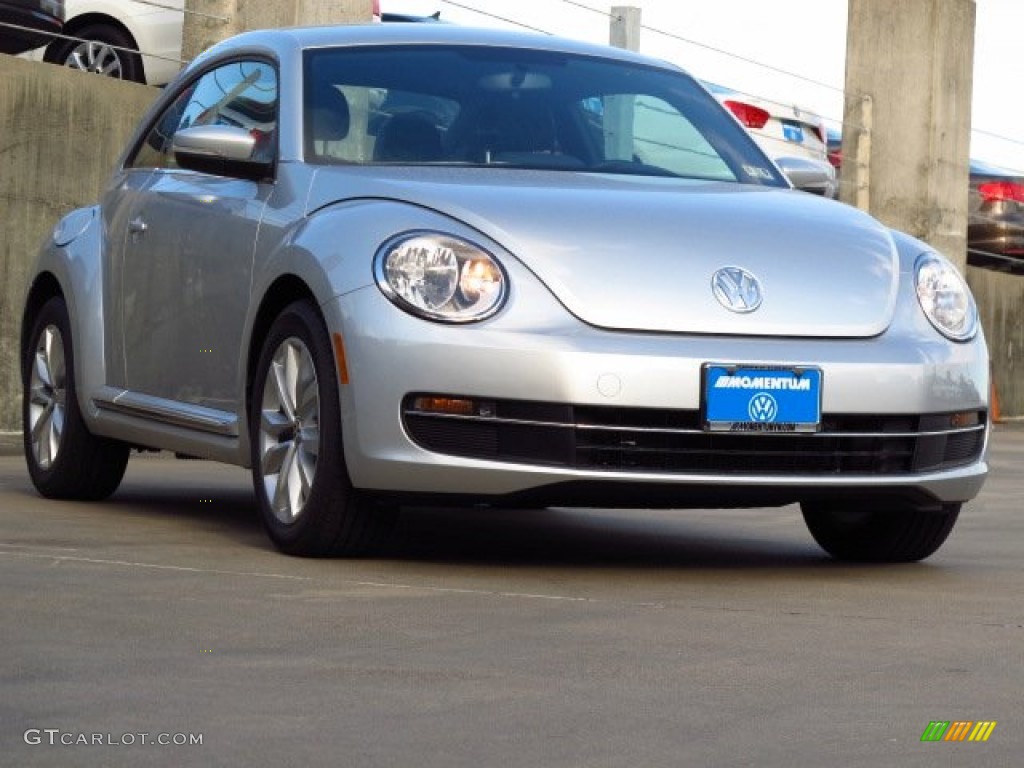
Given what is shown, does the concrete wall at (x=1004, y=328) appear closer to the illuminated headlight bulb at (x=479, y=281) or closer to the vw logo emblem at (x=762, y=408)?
the vw logo emblem at (x=762, y=408)

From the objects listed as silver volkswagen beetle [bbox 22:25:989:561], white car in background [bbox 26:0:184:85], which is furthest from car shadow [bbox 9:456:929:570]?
white car in background [bbox 26:0:184:85]

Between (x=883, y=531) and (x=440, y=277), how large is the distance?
177cm

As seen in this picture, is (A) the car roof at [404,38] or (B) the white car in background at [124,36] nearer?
(A) the car roof at [404,38]

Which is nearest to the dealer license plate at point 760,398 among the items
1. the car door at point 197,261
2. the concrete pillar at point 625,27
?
the car door at point 197,261

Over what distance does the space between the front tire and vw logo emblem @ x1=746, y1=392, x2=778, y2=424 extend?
102 centimetres

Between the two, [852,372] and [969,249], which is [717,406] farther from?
[969,249]

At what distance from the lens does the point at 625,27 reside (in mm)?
15695

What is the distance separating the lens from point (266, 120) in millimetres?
7535

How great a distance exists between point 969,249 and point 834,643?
632 inches

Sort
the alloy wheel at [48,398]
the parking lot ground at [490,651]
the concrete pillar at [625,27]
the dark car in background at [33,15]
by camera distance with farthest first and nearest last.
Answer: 1. the concrete pillar at [625,27]
2. the dark car in background at [33,15]
3. the alloy wheel at [48,398]
4. the parking lot ground at [490,651]

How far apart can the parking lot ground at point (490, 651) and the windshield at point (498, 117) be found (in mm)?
1167

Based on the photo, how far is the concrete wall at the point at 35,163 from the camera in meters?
11.8

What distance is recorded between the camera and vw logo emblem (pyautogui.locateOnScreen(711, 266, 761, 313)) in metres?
6.39

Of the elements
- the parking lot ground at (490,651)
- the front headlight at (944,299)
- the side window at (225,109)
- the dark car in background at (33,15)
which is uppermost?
the dark car in background at (33,15)
